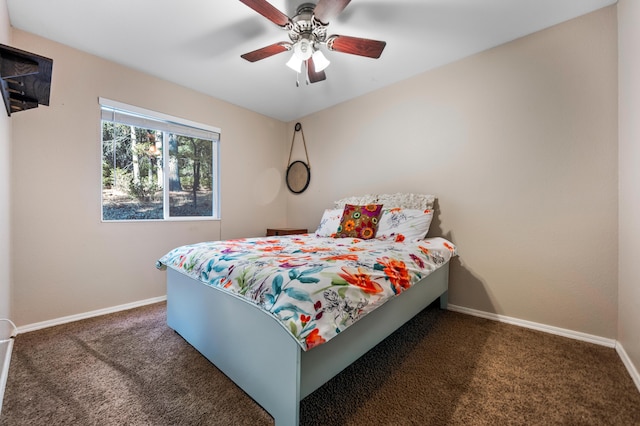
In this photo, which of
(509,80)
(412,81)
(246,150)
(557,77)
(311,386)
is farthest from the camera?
(246,150)

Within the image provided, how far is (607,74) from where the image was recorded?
1.75 m


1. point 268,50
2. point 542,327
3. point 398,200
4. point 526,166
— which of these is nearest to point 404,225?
point 398,200

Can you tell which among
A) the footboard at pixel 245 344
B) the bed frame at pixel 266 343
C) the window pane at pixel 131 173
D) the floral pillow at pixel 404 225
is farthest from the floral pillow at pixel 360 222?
the window pane at pixel 131 173

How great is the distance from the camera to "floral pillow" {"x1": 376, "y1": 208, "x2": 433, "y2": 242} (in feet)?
7.42

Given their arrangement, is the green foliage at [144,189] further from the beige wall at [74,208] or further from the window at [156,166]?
the beige wall at [74,208]

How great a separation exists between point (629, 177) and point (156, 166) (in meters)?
3.80

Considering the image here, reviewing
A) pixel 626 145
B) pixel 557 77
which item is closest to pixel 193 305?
pixel 626 145

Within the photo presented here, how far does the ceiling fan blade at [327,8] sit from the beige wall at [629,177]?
162 cm

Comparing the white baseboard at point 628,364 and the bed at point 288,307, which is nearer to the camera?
the bed at point 288,307

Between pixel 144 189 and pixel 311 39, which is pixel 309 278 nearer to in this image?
pixel 311 39

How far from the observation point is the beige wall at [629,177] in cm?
144

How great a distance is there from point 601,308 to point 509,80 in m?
1.82

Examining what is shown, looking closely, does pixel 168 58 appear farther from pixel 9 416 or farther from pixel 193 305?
pixel 9 416

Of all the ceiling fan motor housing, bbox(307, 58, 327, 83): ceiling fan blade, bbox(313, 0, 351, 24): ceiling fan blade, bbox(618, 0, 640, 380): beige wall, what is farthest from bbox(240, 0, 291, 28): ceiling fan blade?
bbox(618, 0, 640, 380): beige wall
